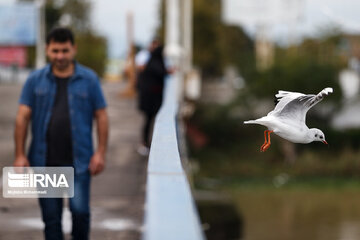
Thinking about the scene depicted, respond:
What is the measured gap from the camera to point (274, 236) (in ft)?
86.2

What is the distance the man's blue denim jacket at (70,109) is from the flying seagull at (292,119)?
282 centimetres

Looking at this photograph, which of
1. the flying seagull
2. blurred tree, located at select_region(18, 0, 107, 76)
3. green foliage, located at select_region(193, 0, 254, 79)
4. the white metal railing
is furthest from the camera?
green foliage, located at select_region(193, 0, 254, 79)

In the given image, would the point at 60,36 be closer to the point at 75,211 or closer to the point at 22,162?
the point at 22,162

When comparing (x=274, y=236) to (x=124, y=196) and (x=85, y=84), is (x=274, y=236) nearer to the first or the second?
(x=124, y=196)

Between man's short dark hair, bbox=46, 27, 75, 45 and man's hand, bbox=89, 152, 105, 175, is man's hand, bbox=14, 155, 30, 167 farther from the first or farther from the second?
man's short dark hair, bbox=46, 27, 75, 45

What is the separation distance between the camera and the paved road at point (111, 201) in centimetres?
645

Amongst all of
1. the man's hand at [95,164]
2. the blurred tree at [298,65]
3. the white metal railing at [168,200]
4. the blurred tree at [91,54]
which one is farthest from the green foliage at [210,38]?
the white metal railing at [168,200]

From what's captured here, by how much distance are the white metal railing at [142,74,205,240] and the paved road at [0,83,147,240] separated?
1644 millimetres

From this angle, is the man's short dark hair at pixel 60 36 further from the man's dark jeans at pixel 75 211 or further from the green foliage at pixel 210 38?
the green foliage at pixel 210 38

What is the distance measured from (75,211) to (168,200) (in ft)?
8.42

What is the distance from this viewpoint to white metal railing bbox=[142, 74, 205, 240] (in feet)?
6.55

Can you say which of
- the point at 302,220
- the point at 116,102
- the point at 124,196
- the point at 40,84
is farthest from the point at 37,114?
the point at 302,220

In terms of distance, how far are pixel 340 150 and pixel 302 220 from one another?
50.0ft

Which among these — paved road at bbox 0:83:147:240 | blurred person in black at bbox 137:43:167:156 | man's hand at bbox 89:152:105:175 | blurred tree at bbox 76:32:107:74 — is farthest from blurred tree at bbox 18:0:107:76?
man's hand at bbox 89:152:105:175
